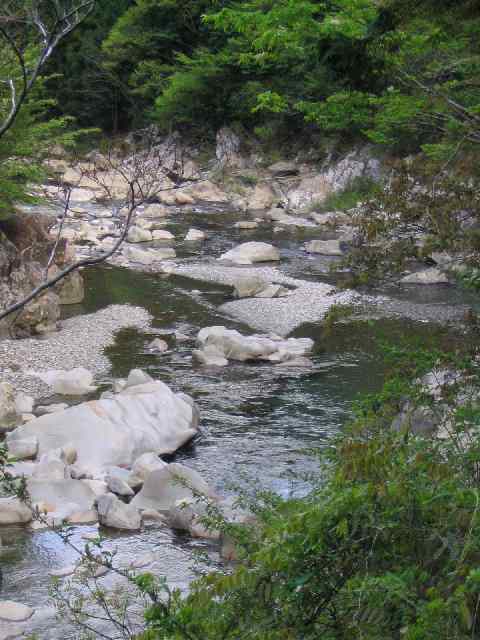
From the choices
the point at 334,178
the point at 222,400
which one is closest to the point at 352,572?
the point at 222,400

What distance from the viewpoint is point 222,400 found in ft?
33.3

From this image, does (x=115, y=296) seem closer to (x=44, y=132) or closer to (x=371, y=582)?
(x=44, y=132)

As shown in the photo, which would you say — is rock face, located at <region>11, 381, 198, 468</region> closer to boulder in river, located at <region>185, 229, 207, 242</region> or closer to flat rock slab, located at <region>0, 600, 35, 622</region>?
flat rock slab, located at <region>0, 600, 35, 622</region>

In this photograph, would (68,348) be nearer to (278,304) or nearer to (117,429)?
(117,429)

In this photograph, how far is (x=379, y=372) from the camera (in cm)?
1087

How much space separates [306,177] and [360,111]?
67.6 feet

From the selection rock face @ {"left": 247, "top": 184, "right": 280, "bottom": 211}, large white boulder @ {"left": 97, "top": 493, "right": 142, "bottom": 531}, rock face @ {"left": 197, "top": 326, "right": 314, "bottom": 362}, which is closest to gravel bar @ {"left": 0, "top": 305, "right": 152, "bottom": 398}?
rock face @ {"left": 197, "top": 326, "right": 314, "bottom": 362}

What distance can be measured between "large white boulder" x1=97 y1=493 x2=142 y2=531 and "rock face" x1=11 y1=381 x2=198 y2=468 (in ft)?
3.76

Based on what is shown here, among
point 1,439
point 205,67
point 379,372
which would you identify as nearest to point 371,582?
point 1,439

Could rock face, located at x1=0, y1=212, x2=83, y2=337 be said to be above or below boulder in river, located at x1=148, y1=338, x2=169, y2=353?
above

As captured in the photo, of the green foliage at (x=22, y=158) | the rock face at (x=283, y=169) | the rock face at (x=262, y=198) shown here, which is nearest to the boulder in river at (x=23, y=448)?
the green foliage at (x=22, y=158)

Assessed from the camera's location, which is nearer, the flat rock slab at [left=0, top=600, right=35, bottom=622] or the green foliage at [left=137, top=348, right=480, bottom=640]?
the green foliage at [left=137, top=348, right=480, bottom=640]

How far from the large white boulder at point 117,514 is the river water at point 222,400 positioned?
14 cm

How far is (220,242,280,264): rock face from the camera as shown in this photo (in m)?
19.5
